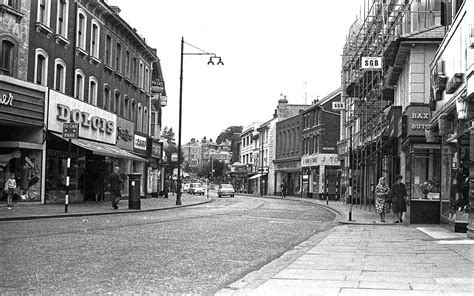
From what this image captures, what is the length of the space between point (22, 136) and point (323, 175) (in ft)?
125

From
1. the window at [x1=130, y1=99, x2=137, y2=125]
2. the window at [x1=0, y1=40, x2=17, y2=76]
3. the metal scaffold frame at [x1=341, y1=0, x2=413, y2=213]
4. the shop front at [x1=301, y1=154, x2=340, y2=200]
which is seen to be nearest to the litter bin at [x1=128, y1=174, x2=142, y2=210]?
the window at [x1=0, y1=40, x2=17, y2=76]

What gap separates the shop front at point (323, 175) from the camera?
5881 cm

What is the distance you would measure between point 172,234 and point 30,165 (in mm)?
12508

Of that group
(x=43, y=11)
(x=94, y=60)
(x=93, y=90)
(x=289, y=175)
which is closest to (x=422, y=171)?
(x=43, y=11)

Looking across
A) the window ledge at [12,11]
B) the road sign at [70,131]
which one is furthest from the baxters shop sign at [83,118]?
the road sign at [70,131]

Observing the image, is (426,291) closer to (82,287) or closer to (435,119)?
(82,287)

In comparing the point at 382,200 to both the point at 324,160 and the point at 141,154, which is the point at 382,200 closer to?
the point at 141,154

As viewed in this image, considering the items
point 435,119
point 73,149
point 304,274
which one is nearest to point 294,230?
point 435,119

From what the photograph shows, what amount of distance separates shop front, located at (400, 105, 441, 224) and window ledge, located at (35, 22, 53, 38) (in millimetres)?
15345

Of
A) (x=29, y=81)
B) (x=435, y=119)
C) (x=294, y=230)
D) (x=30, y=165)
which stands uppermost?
(x=29, y=81)

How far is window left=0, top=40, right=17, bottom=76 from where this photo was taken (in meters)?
23.2

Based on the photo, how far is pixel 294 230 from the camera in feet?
59.3

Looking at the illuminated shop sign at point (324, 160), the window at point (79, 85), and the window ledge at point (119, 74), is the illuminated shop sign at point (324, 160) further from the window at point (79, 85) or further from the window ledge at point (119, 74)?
the window at point (79, 85)

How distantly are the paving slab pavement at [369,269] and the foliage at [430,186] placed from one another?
5.41 meters
